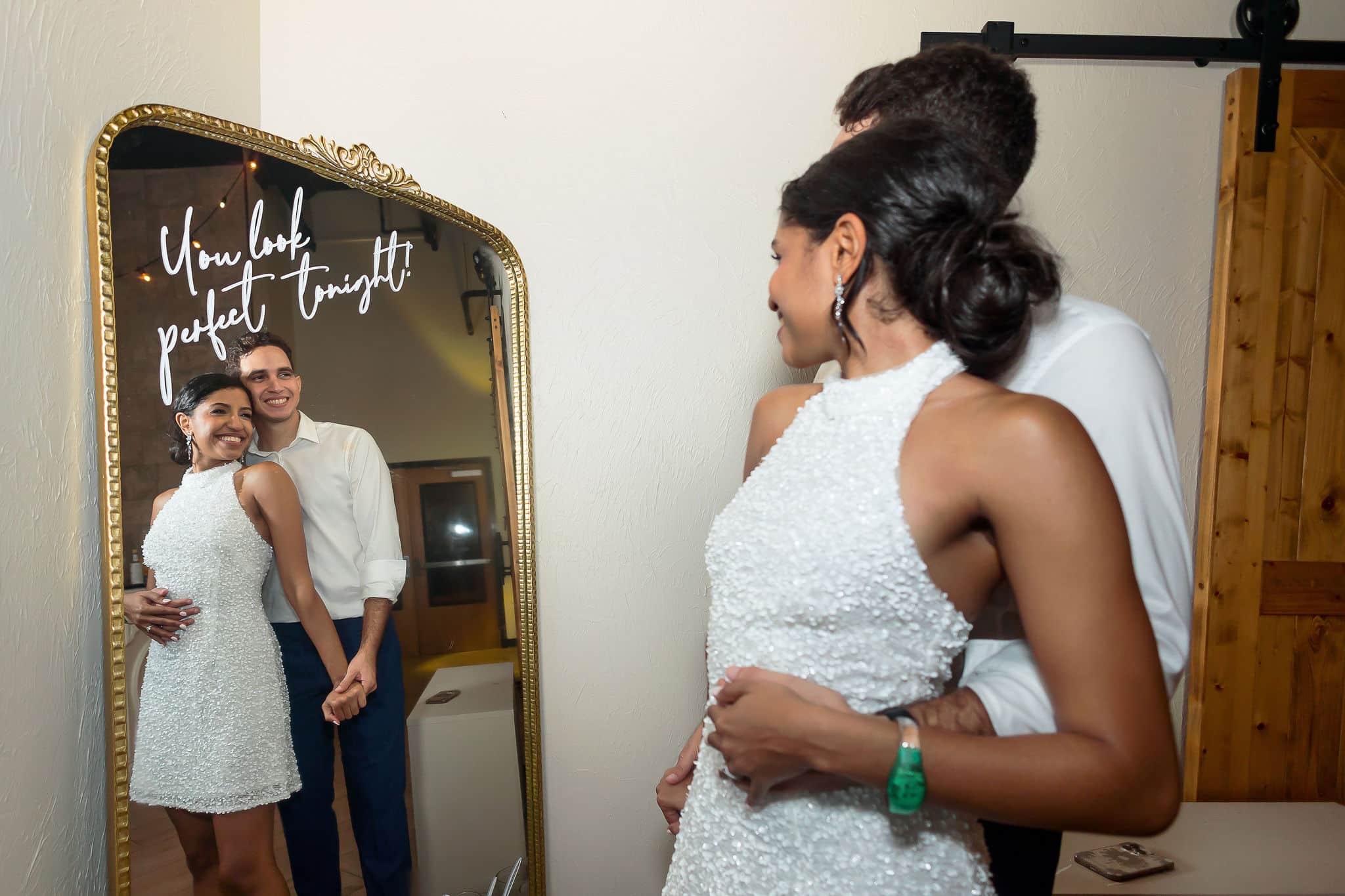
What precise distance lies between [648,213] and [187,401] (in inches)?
40.0

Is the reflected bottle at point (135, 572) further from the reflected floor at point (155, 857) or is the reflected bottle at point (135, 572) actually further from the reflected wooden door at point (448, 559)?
the reflected wooden door at point (448, 559)

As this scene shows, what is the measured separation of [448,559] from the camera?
1.88m

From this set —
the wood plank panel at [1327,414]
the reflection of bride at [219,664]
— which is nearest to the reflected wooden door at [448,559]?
the reflection of bride at [219,664]

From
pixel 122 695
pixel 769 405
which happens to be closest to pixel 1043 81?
pixel 769 405

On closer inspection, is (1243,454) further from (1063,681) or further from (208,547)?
(208,547)

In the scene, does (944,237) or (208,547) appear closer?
(944,237)

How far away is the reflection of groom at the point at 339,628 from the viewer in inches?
62.9

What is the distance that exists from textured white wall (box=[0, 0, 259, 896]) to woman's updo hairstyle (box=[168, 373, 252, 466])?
11cm

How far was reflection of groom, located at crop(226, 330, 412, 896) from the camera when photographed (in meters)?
1.60

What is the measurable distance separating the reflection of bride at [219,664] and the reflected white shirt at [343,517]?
0.16 feet

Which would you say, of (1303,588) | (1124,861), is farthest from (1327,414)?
(1124,861)

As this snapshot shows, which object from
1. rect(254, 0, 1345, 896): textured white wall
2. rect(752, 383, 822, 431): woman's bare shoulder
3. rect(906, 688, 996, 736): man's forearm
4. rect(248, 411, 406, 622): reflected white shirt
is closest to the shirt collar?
rect(248, 411, 406, 622): reflected white shirt

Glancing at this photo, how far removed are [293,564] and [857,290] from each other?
1.13 metres

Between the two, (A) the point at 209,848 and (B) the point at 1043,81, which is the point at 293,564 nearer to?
(A) the point at 209,848
